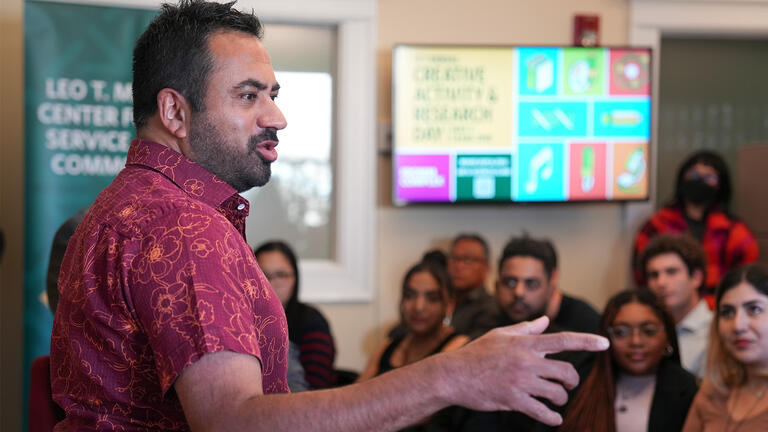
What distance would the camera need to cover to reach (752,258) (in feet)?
13.7

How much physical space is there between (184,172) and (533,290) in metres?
2.44

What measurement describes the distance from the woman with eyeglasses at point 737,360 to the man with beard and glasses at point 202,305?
1.58 metres

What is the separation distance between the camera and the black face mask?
4277 mm

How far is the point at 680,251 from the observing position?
3.47m

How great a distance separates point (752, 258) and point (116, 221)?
12.5 feet

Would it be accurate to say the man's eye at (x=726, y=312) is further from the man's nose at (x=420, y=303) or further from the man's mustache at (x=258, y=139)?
the man's mustache at (x=258, y=139)

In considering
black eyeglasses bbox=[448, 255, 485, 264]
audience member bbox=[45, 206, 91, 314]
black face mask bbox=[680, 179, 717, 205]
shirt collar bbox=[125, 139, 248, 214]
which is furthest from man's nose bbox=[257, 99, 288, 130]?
black face mask bbox=[680, 179, 717, 205]

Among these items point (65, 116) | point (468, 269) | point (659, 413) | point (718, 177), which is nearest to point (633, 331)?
point (659, 413)

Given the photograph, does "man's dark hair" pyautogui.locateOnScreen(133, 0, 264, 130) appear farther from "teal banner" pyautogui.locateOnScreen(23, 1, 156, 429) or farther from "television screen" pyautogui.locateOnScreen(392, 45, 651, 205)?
"television screen" pyautogui.locateOnScreen(392, 45, 651, 205)

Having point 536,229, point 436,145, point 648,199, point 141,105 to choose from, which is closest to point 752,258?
point 648,199

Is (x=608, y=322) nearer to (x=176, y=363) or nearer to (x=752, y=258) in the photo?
(x=752, y=258)

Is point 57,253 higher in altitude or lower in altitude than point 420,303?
higher

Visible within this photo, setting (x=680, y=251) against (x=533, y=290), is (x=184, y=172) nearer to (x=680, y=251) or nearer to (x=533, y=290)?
(x=533, y=290)

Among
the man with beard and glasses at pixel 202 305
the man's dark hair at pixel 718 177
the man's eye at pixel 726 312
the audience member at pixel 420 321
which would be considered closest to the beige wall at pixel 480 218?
the man's dark hair at pixel 718 177
